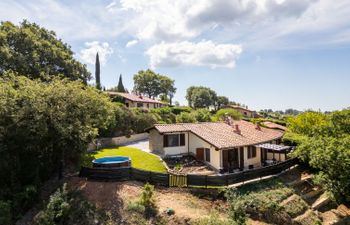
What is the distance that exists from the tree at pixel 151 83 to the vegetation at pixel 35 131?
72.3 m

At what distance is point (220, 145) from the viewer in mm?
24531

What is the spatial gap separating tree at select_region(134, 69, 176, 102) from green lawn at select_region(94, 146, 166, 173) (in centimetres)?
6223

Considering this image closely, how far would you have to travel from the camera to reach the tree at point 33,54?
89.0 feet

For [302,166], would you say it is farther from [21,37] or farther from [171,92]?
[171,92]

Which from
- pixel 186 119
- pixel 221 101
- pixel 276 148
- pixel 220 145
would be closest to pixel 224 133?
pixel 220 145

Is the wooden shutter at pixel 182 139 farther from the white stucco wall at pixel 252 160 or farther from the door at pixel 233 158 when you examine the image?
the white stucco wall at pixel 252 160

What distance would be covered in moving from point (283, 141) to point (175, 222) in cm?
2154

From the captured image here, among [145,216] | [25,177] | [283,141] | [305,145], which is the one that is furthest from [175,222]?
[283,141]

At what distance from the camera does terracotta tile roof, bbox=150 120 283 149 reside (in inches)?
1019

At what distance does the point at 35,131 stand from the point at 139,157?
11914 mm

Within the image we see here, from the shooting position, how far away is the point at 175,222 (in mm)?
16672

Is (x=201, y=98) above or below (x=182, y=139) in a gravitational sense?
above

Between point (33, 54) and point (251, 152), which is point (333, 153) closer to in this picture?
point (251, 152)

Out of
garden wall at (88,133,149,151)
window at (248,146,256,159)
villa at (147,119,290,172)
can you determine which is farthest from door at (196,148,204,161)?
garden wall at (88,133,149,151)
